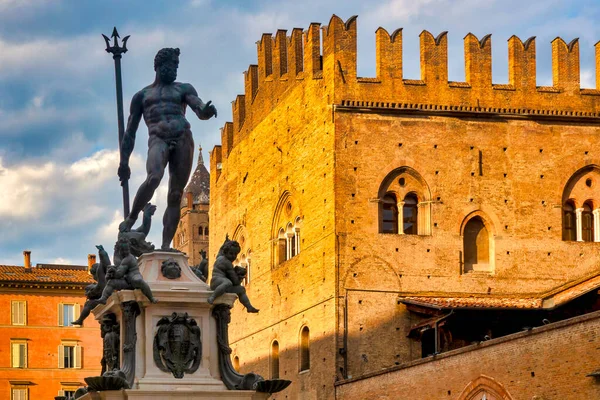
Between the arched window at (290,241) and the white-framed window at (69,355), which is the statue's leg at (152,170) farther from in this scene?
the white-framed window at (69,355)

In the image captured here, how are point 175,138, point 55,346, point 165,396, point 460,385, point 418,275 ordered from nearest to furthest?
point 165,396 → point 175,138 → point 460,385 → point 418,275 → point 55,346

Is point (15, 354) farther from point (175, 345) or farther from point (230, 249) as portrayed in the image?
point (175, 345)

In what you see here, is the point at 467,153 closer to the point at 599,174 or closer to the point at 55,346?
the point at 599,174

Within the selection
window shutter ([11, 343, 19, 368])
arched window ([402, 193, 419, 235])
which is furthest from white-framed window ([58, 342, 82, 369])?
arched window ([402, 193, 419, 235])

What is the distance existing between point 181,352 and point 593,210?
28045 millimetres

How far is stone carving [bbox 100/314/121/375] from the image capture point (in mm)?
12344

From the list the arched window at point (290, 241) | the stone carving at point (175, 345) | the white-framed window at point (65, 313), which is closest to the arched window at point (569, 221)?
the arched window at point (290, 241)

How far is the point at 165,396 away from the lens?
11844mm

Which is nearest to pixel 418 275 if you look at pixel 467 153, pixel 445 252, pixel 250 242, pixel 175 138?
pixel 445 252

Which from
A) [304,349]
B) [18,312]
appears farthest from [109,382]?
[18,312]

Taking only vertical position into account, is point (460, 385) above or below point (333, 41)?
below

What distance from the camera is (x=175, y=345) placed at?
39.4 ft

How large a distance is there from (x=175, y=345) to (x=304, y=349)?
27728 millimetres

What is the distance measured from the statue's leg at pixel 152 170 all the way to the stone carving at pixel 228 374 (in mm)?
1255
